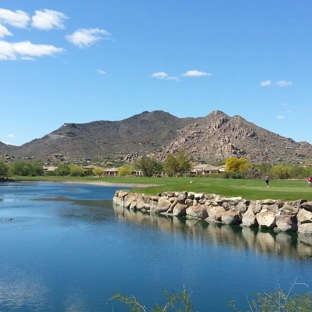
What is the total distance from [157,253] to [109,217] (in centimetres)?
1644

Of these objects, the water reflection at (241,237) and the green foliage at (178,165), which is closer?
the water reflection at (241,237)

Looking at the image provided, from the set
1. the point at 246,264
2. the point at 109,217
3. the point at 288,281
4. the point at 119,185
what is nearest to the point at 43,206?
the point at 109,217

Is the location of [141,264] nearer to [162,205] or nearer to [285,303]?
[285,303]

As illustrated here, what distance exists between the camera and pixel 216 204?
34875mm

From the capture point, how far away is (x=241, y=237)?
27.0 meters

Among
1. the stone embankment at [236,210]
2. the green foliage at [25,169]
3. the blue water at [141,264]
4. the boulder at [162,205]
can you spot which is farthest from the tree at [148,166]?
the blue water at [141,264]

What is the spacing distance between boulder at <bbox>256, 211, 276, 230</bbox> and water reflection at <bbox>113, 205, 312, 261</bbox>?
58 centimetres

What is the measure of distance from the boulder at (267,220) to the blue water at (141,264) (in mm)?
1017

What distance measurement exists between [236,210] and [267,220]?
3500 millimetres

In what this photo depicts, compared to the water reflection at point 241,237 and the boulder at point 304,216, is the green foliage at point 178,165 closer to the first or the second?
the water reflection at point 241,237

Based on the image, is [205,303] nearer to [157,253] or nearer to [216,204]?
[157,253]

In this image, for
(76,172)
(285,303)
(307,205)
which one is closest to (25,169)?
(76,172)

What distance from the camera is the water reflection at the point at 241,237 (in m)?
23.1

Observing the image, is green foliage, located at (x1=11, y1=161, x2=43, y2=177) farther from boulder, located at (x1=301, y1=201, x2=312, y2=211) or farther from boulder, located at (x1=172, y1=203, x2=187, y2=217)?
boulder, located at (x1=301, y1=201, x2=312, y2=211)
